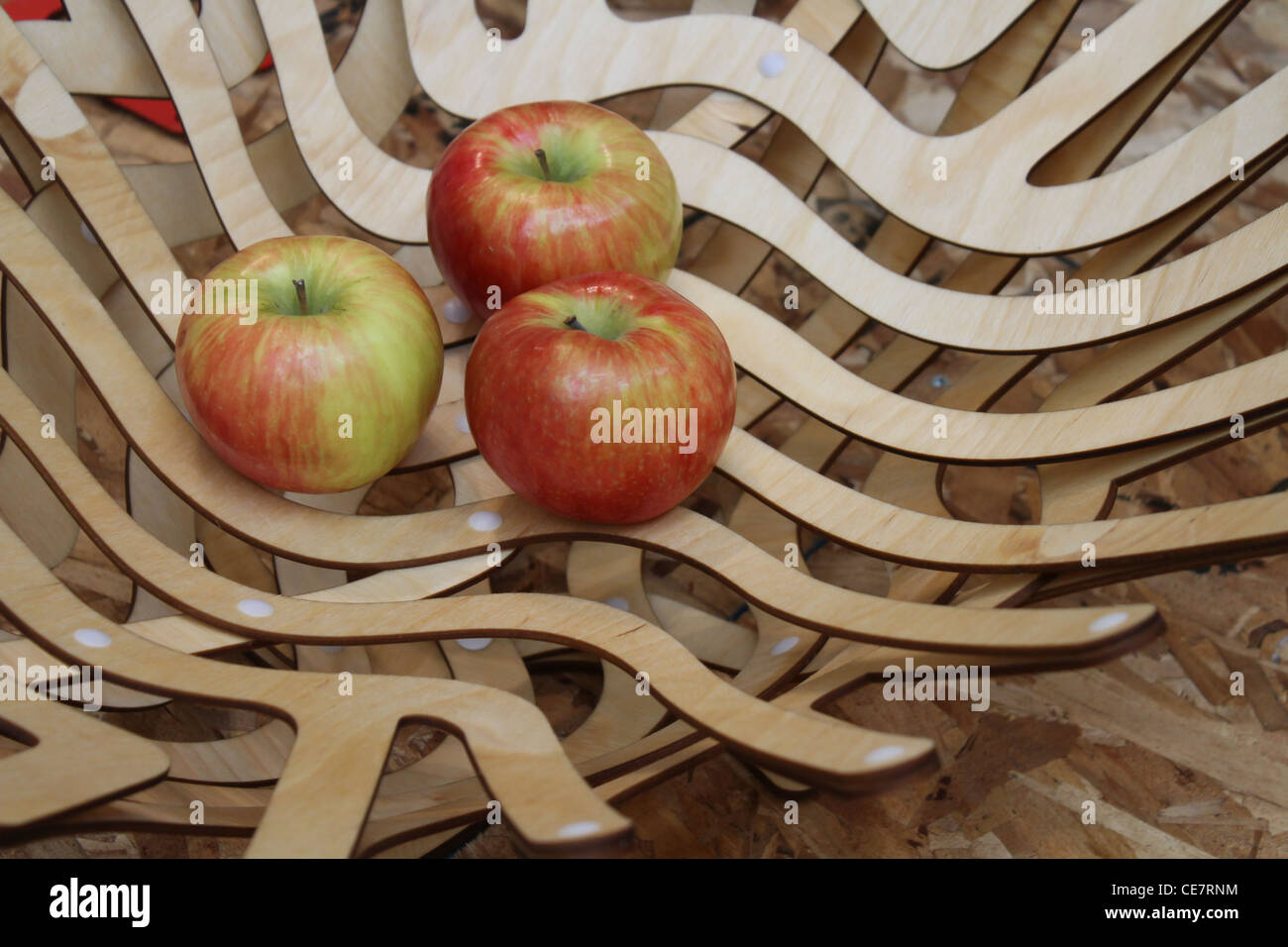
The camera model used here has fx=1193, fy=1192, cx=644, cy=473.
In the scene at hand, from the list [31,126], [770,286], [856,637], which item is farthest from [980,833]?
[31,126]

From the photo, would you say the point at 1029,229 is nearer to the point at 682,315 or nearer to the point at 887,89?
the point at 682,315

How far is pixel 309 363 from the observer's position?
2.10 ft

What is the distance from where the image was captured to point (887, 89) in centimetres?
114

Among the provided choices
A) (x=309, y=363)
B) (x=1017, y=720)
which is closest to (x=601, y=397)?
(x=309, y=363)

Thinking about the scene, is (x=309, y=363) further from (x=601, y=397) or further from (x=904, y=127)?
(x=904, y=127)

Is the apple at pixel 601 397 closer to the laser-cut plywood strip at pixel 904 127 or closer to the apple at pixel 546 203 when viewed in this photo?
the apple at pixel 546 203

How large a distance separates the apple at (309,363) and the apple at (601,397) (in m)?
0.05

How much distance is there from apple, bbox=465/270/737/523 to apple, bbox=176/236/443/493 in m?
0.05

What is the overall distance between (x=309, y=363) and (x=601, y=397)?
160 mm

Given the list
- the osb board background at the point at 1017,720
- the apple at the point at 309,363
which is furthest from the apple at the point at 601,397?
the osb board background at the point at 1017,720

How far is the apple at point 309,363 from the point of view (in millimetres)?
642

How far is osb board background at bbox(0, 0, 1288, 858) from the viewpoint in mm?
675

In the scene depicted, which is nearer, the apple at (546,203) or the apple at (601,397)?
the apple at (601,397)
